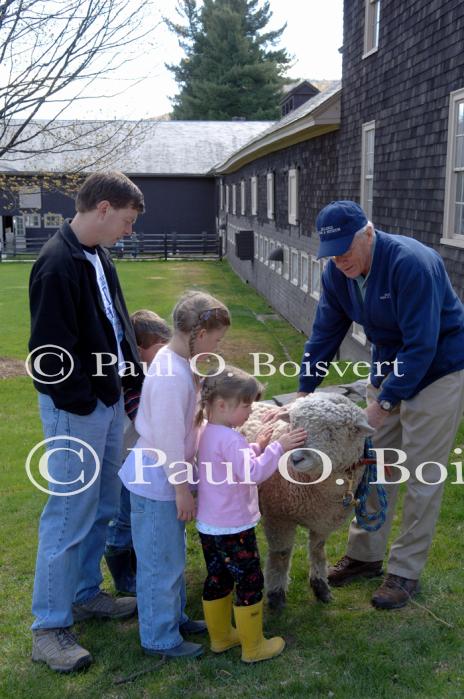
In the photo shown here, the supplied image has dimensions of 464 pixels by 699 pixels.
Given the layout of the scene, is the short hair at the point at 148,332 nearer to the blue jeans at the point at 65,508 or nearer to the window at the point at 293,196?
the blue jeans at the point at 65,508

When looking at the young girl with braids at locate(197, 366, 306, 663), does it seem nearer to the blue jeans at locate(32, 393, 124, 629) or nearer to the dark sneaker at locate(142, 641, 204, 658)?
the dark sneaker at locate(142, 641, 204, 658)

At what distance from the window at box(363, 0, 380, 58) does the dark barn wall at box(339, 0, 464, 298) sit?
→ 0.69 ft

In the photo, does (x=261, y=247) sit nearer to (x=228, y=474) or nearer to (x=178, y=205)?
(x=178, y=205)

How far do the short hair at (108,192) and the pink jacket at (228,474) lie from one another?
108cm

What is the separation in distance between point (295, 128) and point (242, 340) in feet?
14.1

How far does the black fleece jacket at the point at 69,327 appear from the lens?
3062 millimetres

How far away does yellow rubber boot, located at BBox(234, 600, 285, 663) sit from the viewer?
3.22 m

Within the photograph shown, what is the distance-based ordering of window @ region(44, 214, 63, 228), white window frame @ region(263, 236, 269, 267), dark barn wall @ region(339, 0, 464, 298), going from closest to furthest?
1. dark barn wall @ region(339, 0, 464, 298)
2. white window frame @ region(263, 236, 269, 267)
3. window @ region(44, 214, 63, 228)

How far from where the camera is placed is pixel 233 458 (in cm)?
312

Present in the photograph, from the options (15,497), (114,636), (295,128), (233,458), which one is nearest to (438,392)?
(233,458)

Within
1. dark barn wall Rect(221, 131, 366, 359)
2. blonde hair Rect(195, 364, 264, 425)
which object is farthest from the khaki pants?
dark barn wall Rect(221, 131, 366, 359)

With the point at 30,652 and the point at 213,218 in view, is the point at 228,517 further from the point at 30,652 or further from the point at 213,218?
the point at 213,218

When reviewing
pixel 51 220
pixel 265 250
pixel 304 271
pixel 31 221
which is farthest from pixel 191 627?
pixel 31 221

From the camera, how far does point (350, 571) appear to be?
404 cm
